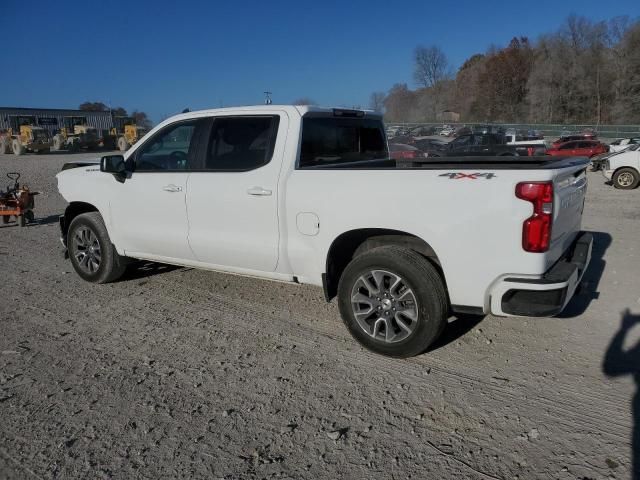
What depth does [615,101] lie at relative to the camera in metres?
64.1

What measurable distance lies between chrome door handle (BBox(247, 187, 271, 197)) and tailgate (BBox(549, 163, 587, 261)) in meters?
2.19

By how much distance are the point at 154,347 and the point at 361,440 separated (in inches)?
80.8

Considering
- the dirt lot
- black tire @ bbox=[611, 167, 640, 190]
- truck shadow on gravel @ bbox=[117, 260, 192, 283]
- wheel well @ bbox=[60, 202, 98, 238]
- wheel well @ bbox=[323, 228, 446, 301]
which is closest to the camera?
the dirt lot

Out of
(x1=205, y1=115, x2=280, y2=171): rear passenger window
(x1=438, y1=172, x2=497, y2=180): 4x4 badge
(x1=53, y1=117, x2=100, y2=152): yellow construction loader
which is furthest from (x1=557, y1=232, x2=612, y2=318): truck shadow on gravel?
(x1=53, y1=117, x2=100, y2=152): yellow construction loader

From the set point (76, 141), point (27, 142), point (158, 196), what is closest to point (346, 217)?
point (158, 196)

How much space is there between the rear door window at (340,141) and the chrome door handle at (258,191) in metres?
0.36

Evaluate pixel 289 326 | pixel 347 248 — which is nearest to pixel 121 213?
pixel 289 326

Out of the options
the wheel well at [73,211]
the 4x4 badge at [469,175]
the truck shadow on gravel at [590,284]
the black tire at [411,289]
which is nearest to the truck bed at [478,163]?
the 4x4 badge at [469,175]

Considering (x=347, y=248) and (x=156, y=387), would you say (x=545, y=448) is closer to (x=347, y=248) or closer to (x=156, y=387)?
(x=347, y=248)

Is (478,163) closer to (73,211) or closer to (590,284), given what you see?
(590,284)

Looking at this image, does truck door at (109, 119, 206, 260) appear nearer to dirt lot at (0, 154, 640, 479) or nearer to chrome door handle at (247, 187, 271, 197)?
dirt lot at (0, 154, 640, 479)

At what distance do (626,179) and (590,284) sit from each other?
11.0 m

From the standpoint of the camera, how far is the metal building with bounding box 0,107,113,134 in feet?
163

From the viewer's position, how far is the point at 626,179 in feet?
47.8
